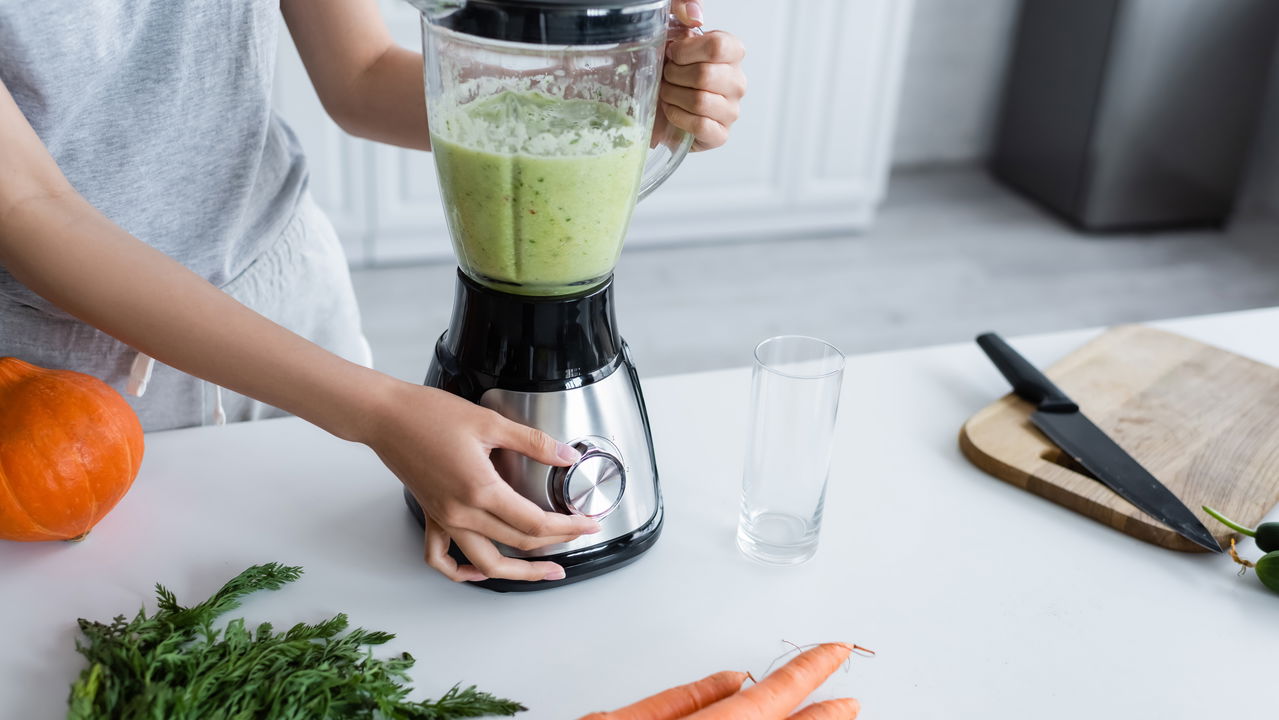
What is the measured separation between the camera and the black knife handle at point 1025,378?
100cm

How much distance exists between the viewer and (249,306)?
1.11m

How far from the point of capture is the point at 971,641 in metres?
0.76

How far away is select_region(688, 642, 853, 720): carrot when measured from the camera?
0.66 metres

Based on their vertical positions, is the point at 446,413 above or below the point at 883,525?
above

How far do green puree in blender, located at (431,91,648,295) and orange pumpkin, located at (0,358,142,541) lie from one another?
0.30 meters

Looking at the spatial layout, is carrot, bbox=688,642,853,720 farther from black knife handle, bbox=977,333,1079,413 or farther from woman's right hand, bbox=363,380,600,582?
black knife handle, bbox=977,333,1079,413

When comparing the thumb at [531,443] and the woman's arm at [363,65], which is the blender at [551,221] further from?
the woman's arm at [363,65]

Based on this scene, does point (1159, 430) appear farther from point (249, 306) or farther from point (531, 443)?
point (249, 306)

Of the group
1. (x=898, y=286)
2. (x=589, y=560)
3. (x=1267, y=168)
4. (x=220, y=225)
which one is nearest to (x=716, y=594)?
(x=589, y=560)

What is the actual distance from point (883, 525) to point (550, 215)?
0.39 m

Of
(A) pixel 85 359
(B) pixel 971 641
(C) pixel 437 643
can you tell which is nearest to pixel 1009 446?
(B) pixel 971 641

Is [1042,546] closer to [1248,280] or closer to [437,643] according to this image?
[437,643]

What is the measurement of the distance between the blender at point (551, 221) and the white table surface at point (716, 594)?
0.06 metres

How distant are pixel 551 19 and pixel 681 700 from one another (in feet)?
1.39
